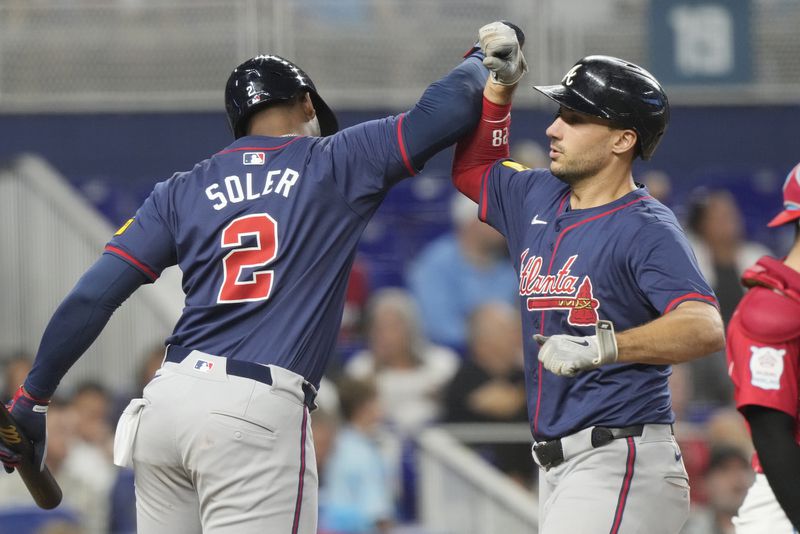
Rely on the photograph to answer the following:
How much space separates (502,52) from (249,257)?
0.96 meters

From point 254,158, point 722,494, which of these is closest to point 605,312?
point 254,158

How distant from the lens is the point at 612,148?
355 cm

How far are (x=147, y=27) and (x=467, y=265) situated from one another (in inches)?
129

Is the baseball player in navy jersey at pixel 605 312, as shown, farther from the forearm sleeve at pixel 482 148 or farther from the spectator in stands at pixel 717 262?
the spectator in stands at pixel 717 262

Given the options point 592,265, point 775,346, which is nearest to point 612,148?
point 592,265

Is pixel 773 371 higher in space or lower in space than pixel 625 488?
higher

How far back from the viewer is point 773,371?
9.96 ft

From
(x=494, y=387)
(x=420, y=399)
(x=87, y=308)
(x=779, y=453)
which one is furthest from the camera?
(x=420, y=399)

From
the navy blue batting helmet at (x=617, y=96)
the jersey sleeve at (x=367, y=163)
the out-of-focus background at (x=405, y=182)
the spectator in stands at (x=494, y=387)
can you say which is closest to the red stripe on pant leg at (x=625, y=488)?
the navy blue batting helmet at (x=617, y=96)

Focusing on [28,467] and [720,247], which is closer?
[28,467]

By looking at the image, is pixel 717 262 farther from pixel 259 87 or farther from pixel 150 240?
pixel 150 240

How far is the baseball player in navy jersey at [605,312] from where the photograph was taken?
3129 mm

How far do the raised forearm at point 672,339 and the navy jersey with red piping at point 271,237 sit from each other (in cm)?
91

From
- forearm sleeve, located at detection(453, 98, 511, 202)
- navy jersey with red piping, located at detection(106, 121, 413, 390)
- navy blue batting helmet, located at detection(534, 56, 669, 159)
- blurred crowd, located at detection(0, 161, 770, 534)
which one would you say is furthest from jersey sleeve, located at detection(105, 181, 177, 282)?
blurred crowd, located at detection(0, 161, 770, 534)
